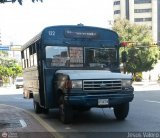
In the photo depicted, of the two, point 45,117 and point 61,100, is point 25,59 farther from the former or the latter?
point 61,100

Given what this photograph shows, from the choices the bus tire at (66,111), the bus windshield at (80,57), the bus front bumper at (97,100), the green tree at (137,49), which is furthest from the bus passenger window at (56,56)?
the green tree at (137,49)

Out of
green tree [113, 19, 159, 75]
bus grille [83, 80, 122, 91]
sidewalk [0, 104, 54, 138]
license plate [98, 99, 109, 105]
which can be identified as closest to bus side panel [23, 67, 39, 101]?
sidewalk [0, 104, 54, 138]

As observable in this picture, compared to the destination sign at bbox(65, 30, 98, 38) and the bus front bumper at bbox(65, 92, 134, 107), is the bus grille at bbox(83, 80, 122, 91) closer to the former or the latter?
the bus front bumper at bbox(65, 92, 134, 107)

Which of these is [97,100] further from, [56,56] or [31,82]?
[31,82]

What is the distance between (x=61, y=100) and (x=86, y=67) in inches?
63.4

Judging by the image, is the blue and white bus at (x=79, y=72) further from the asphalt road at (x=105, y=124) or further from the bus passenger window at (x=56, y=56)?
the asphalt road at (x=105, y=124)

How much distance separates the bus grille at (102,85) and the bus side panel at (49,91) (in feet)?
5.58

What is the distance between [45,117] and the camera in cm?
1549

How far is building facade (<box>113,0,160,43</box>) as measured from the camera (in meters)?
135

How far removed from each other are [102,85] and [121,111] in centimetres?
159

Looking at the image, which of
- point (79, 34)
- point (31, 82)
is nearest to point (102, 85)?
point (79, 34)

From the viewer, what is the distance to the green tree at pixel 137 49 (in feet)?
217

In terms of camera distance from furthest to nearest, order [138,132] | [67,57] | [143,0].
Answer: [143,0] < [67,57] < [138,132]

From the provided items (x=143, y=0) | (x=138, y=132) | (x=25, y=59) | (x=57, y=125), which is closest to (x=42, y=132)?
(x=57, y=125)
